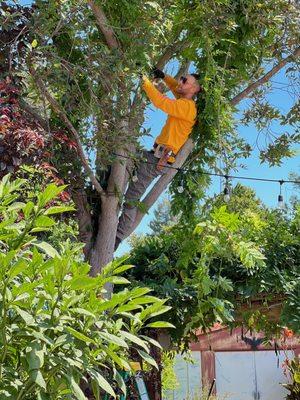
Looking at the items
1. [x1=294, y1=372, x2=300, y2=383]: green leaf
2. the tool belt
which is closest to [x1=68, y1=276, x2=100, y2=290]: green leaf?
the tool belt

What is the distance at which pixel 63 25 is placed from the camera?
4082mm

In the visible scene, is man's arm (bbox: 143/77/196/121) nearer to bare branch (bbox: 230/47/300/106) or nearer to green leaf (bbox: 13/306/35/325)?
bare branch (bbox: 230/47/300/106)

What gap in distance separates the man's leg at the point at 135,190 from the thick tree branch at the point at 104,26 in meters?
0.92

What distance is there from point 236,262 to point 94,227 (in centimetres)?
138

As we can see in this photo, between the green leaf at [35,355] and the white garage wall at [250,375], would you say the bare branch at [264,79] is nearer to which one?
the green leaf at [35,355]

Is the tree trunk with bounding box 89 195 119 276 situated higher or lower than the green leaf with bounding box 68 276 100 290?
higher

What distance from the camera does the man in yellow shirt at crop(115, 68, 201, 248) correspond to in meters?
4.75

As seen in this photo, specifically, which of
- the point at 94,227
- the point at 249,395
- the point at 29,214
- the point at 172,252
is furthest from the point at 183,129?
the point at 249,395

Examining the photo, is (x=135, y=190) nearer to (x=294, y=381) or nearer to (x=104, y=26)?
(x=104, y=26)

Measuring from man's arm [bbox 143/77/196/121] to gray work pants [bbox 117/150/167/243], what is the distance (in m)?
0.46

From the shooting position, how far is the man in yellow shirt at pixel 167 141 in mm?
4746

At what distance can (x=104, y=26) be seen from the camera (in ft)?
14.9

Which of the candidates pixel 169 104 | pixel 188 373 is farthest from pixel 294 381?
pixel 169 104

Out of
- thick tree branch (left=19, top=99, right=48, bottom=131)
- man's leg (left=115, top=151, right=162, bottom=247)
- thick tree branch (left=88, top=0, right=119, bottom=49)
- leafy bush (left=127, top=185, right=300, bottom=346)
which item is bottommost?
leafy bush (left=127, top=185, right=300, bottom=346)
